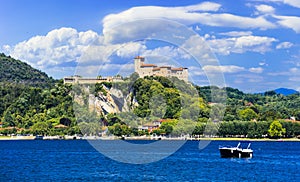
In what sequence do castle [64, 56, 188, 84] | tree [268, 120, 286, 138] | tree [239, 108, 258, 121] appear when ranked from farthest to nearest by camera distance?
1. tree [239, 108, 258, 121]
2. tree [268, 120, 286, 138]
3. castle [64, 56, 188, 84]

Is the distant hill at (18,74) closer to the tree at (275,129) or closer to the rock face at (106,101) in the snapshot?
the rock face at (106,101)

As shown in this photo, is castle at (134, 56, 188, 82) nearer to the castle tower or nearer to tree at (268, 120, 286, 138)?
the castle tower

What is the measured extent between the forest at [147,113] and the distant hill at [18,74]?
34603 millimetres

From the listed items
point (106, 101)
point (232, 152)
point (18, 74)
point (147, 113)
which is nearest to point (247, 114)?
point (106, 101)

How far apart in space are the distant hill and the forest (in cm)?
3460

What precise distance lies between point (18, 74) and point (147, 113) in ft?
347

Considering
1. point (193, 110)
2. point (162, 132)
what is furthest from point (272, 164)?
point (162, 132)

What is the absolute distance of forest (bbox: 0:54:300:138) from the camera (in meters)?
92.9

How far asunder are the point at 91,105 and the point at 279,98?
8388 centimetres

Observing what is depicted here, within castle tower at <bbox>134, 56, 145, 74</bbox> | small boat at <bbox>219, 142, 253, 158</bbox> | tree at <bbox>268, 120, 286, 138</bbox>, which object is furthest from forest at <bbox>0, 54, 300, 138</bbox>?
small boat at <bbox>219, 142, 253, 158</bbox>

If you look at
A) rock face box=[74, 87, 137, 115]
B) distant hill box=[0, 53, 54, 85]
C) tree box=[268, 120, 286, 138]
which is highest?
distant hill box=[0, 53, 54, 85]

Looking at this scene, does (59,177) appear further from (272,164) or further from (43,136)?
(43,136)

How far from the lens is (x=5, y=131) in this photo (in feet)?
396

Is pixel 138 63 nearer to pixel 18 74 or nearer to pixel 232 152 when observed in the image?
pixel 232 152
